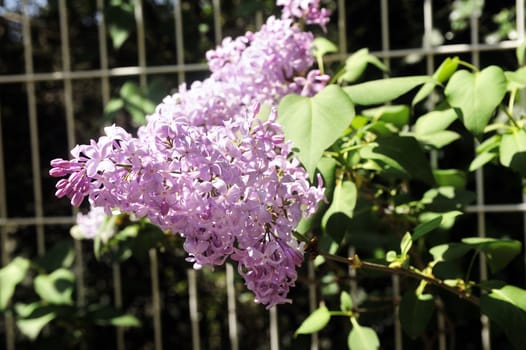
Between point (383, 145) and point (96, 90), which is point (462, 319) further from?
point (96, 90)

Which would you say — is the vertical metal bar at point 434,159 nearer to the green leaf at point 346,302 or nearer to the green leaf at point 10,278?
the green leaf at point 346,302

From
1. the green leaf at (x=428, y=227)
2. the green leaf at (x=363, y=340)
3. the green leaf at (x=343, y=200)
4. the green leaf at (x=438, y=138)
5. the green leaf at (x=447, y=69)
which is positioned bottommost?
the green leaf at (x=363, y=340)

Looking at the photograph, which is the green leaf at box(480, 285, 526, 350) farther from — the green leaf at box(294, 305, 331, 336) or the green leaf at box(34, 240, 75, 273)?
the green leaf at box(34, 240, 75, 273)

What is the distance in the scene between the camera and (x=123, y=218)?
169 centimetres

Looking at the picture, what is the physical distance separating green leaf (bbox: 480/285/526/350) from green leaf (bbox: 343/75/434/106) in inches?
14.5

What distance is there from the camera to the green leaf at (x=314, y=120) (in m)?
1.10

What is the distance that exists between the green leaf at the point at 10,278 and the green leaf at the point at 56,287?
0.05 metres

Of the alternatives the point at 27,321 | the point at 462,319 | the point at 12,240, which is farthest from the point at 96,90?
the point at 462,319

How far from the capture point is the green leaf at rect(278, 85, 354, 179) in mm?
1096

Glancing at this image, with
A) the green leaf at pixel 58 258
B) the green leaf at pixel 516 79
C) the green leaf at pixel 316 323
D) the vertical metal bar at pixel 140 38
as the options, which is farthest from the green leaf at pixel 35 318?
the green leaf at pixel 516 79

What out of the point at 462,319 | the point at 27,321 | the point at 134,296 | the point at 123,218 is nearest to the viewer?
the point at 123,218

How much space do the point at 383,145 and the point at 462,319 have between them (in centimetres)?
69

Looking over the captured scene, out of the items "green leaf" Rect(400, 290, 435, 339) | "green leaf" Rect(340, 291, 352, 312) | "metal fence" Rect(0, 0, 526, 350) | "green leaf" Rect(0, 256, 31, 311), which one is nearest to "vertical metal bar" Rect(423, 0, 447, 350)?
"metal fence" Rect(0, 0, 526, 350)

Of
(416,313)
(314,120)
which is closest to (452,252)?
(416,313)
